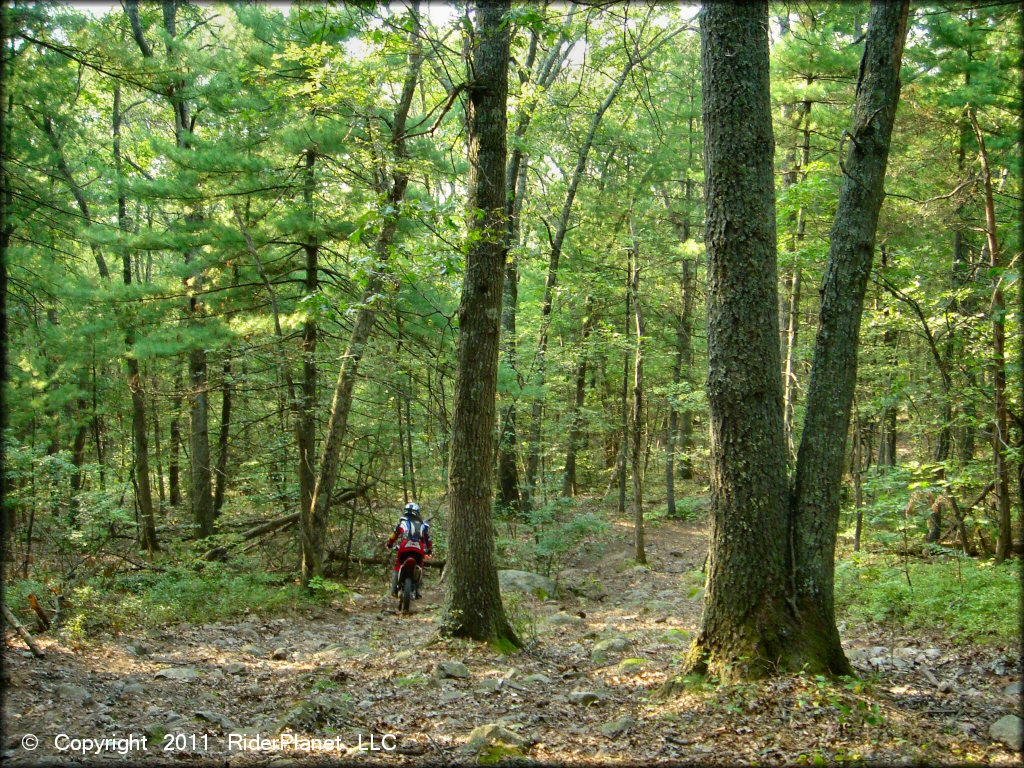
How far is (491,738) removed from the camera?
12.6 ft

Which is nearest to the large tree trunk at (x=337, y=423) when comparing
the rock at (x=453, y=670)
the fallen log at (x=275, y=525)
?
the fallen log at (x=275, y=525)

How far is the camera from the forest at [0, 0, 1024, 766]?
426cm

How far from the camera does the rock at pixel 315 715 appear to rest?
4109 millimetres

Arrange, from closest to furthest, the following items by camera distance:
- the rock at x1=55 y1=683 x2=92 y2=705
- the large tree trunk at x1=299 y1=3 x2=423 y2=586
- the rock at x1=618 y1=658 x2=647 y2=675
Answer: the rock at x1=55 y1=683 x2=92 y2=705, the rock at x1=618 y1=658 x2=647 y2=675, the large tree trunk at x1=299 y1=3 x2=423 y2=586

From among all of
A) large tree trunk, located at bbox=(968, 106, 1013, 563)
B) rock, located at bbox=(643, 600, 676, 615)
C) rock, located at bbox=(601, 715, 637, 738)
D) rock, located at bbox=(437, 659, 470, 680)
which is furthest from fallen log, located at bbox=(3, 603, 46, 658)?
large tree trunk, located at bbox=(968, 106, 1013, 563)

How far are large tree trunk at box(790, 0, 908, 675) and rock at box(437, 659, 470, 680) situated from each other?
3004 mm

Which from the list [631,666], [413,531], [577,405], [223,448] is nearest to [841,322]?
[631,666]

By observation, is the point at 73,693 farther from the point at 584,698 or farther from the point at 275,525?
the point at 275,525

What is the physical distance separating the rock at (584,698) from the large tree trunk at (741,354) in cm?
96

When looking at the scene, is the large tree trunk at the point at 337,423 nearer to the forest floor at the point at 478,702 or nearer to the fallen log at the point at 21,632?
the forest floor at the point at 478,702

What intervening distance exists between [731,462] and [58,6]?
9.82m

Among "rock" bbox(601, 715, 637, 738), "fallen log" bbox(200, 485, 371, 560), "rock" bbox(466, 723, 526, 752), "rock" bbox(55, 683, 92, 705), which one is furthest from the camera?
"fallen log" bbox(200, 485, 371, 560)

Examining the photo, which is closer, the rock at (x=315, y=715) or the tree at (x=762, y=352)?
the rock at (x=315, y=715)

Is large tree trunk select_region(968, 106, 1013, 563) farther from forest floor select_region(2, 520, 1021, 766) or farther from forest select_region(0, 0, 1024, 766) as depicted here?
forest floor select_region(2, 520, 1021, 766)
